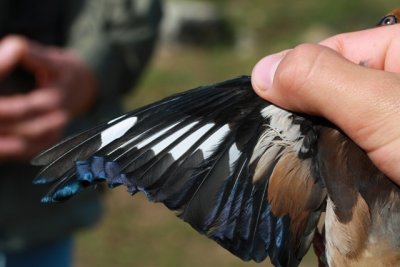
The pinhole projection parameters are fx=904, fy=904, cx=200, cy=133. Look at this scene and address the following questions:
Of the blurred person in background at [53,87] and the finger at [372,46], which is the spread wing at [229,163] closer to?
the finger at [372,46]

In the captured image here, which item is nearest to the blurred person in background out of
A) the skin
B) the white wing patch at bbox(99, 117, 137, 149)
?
the white wing patch at bbox(99, 117, 137, 149)

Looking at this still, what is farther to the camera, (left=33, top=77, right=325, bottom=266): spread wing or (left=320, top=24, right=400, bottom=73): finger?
(left=320, top=24, right=400, bottom=73): finger

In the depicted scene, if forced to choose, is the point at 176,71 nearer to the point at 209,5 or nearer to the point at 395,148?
the point at 209,5

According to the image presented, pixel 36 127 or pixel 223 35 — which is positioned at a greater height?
pixel 36 127

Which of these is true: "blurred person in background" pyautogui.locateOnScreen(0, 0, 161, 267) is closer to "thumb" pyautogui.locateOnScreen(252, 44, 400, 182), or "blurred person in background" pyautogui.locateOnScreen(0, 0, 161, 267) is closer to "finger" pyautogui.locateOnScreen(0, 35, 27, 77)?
"finger" pyautogui.locateOnScreen(0, 35, 27, 77)

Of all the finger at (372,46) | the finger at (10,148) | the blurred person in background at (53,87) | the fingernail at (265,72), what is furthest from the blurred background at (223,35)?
Answer: the fingernail at (265,72)


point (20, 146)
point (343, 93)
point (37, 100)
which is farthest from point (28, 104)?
point (343, 93)

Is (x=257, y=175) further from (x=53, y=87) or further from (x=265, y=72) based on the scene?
(x=53, y=87)
